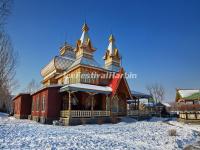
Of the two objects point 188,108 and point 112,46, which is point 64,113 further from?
point 112,46

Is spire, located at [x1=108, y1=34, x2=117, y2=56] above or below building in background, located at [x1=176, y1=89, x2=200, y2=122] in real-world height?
above

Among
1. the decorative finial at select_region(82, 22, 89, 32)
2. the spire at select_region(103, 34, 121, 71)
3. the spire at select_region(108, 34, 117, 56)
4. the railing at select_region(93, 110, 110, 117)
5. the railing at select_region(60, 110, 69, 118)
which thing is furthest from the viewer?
the spire at select_region(108, 34, 117, 56)

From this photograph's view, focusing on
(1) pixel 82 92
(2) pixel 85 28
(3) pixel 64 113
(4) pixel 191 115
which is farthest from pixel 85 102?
(4) pixel 191 115

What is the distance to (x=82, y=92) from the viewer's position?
22.1 meters

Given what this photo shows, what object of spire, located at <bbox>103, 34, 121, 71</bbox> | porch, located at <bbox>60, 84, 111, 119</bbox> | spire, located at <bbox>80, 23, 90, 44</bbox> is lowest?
porch, located at <bbox>60, 84, 111, 119</bbox>

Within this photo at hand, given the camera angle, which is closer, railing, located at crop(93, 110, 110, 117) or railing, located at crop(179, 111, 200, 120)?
railing, located at crop(93, 110, 110, 117)

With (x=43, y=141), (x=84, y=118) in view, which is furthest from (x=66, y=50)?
(x=43, y=141)

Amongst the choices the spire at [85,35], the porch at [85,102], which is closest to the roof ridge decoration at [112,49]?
the spire at [85,35]

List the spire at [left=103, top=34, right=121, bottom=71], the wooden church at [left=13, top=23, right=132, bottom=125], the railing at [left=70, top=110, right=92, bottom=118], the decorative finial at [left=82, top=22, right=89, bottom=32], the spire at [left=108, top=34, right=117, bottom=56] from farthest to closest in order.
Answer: the spire at [left=108, top=34, right=117, bottom=56]
the spire at [left=103, top=34, right=121, bottom=71]
the decorative finial at [left=82, top=22, right=89, bottom=32]
the wooden church at [left=13, top=23, right=132, bottom=125]
the railing at [left=70, top=110, right=92, bottom=118]

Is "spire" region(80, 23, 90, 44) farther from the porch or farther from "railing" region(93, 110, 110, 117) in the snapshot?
"railing" region(93, 110, 110, 117)

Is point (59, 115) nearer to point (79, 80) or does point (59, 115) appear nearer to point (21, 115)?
point (79, 80)

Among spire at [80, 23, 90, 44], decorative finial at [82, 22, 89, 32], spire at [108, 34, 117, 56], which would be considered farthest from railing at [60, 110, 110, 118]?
spire at [108, 34, 117, 56]

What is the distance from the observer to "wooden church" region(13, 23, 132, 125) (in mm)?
19359

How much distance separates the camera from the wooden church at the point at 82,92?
19.4 m
